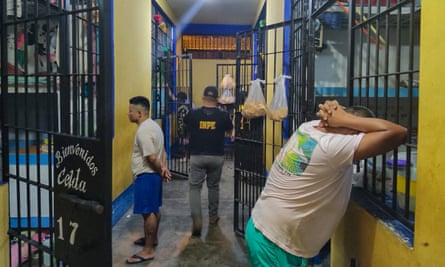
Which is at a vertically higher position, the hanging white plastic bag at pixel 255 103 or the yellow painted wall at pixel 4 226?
the hanging white plastic bag at pixel 255 103

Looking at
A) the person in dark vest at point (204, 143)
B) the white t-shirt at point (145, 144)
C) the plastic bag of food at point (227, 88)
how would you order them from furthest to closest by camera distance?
1. the plastic bag of food at point (227, 88)
2. the person in dark vest at point (204, 143)
3. the white t-shirt at point (145, 144)

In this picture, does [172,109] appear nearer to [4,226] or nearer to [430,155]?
[4,226]

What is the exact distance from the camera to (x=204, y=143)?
13.4ft

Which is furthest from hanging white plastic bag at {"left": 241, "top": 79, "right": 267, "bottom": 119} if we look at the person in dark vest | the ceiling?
the ceiling

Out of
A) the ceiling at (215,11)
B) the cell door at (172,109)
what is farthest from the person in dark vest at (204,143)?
the ceiling at (215,11)

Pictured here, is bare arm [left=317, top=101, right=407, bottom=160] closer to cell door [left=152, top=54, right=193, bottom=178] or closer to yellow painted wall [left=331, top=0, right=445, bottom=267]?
yellow painted wall [left=331, top=0, right=445, bottom=267]

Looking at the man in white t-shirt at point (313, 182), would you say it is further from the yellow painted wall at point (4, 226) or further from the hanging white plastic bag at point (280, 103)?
the hanging white plastic bag at point (280, 103)

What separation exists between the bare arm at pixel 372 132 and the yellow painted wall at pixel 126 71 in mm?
3181

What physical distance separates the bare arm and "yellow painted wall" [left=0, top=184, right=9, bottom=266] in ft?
6.88

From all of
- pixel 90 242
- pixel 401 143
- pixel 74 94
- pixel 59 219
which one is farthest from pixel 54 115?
pixel 401 143

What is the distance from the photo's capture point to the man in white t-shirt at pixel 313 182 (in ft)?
5.08

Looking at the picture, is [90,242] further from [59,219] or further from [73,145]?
[73,145]

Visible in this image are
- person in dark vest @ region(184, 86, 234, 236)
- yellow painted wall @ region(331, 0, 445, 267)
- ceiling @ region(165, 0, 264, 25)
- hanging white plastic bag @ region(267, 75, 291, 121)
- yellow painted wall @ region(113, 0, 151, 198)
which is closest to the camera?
yellow painted wall @ region(331, 0, 445, 267)

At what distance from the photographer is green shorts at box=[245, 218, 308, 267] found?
183 cm
